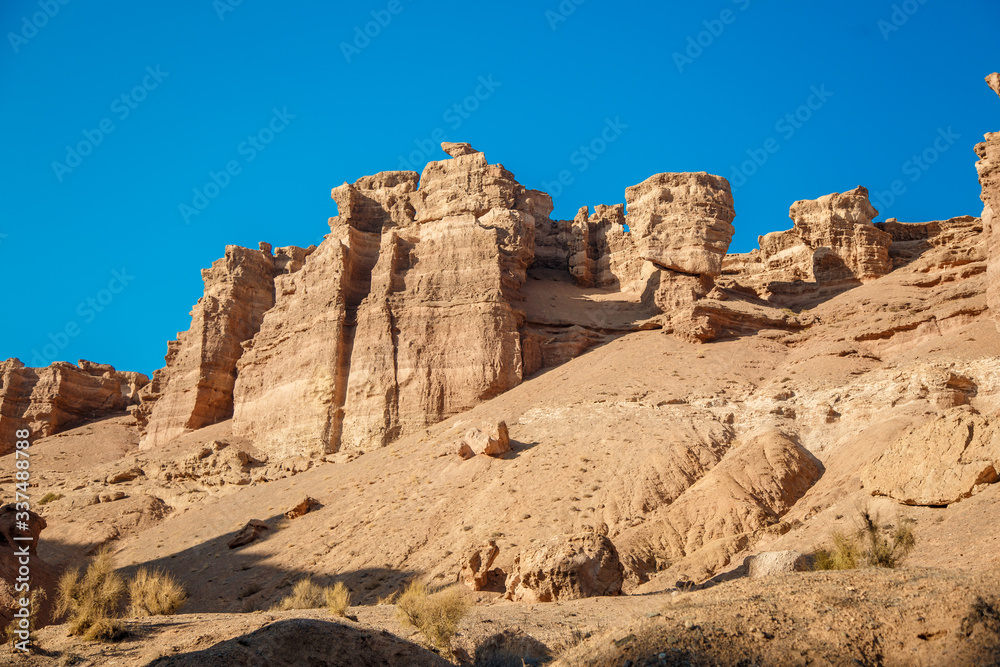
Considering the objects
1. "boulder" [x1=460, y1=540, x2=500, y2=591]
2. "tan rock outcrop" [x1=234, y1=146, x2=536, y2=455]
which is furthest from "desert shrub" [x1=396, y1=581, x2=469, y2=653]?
"tan rock outcrop" [x1=234, y1=146, x2=536, y2=455]

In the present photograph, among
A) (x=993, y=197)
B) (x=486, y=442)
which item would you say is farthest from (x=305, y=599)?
(x=993, y=197)

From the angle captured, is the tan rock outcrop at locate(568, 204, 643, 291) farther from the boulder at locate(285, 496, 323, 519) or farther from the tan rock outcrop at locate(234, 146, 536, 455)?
the boulder at locate(285, 496, 323, 519)

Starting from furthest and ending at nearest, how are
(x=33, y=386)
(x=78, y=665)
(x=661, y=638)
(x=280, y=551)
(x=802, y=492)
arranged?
(x=33, y=386) → (x=280, y=551) → (x=802, y=492) → (x=78, y=665) → (x=661, y=638)

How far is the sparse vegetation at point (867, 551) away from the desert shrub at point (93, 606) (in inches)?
458

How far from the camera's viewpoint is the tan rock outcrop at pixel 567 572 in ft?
53.8

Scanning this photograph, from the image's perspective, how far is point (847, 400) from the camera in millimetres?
27734

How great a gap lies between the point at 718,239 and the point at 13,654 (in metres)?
38.6

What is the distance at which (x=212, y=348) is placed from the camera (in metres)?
50.0

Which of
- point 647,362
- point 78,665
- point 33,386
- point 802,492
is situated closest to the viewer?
point 78,665

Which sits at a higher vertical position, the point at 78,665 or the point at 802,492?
the point at 802,492

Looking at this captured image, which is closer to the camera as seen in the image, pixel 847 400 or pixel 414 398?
pixel 847 400

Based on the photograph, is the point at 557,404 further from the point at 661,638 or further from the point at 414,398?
the point at 661,638

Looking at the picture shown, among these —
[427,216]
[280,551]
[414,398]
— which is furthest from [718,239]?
[280,551]

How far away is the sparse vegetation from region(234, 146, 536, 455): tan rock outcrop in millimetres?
22116
